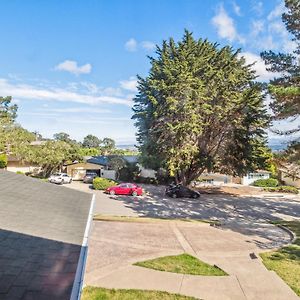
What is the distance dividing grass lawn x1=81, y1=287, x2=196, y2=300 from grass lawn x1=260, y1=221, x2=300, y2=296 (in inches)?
168

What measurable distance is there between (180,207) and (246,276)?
625 inches

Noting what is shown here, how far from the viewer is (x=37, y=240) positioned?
7.00 m

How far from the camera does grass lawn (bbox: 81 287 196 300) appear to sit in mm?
8977

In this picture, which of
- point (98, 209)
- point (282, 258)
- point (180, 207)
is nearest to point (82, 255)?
point (282, 258)

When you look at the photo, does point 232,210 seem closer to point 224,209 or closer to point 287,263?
point 224,209

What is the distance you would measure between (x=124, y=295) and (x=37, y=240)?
3.66 metres

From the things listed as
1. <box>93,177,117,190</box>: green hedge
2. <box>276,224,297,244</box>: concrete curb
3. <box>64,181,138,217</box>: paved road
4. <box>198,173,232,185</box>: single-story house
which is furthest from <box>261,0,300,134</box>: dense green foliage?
<box>198,173,232,185</box>: single-story house

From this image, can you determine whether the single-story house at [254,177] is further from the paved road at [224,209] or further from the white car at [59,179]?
the white car at [59,179]

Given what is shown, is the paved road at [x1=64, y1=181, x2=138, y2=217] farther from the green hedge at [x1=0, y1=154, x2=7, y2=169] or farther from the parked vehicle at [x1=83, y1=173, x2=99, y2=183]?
the green hedge at [x1=0, y1=154, x2=7, y2=169]

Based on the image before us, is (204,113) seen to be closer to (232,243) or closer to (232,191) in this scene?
(232,191)

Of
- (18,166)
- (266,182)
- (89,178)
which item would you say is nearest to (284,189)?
(266,182)

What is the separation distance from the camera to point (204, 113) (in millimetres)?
A: 31953

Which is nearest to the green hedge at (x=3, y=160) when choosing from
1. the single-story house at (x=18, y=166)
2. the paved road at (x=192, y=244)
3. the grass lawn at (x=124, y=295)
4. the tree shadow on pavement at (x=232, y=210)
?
the single-story house at (x=18, y=166)

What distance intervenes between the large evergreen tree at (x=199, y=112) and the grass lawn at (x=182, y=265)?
17.8 m
